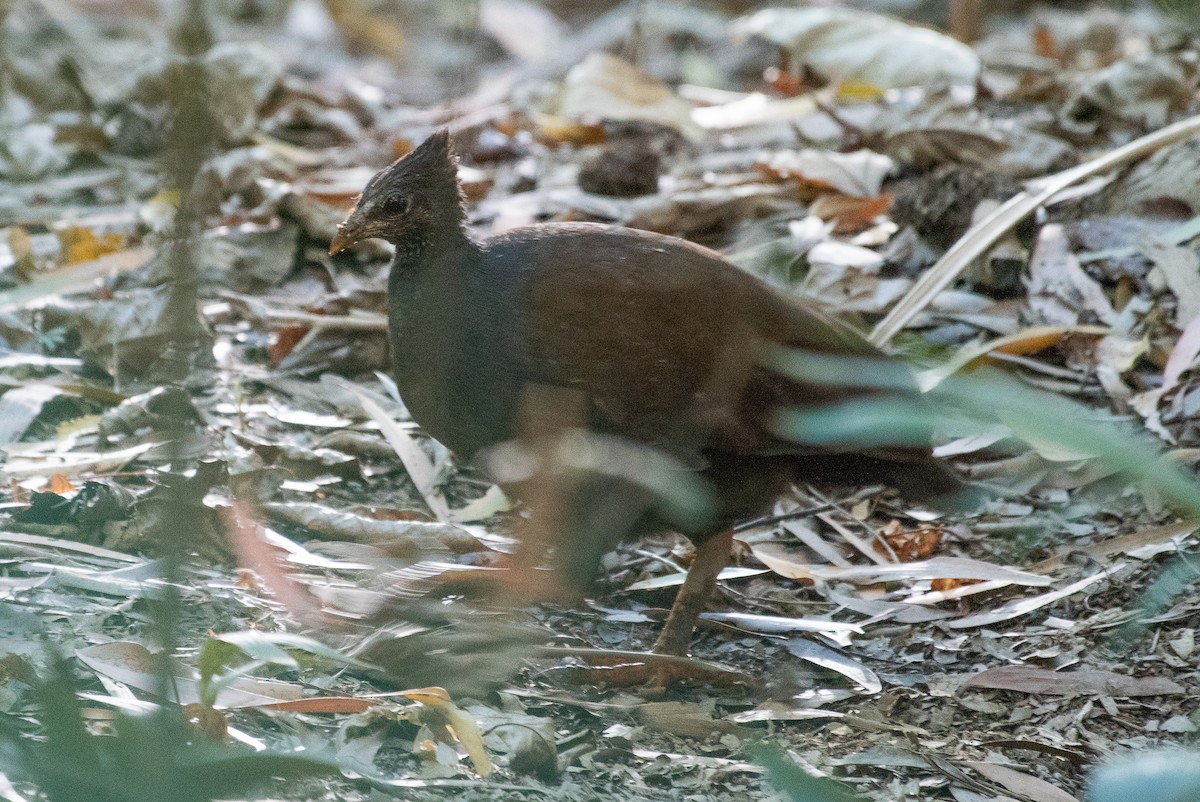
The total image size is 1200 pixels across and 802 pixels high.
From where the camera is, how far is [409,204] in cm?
364

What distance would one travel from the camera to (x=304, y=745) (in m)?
2.73

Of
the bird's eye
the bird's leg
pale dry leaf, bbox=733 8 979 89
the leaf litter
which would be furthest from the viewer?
pale dry leaf, bbox=733 8 979 89

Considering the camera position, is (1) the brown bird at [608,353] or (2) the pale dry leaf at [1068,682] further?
(1) the brown bird at [608,353]

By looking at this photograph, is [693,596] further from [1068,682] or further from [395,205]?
[395,205]

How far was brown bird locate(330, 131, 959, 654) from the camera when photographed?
3.38 m

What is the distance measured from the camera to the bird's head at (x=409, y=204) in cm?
364

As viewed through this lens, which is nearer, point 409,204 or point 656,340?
point 656,340

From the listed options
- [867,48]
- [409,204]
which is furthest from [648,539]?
[867,48]

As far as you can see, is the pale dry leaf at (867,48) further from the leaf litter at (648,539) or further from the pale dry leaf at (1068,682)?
the pale dry leaf at (1068,682)

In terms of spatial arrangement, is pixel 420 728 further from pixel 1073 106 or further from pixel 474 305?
pixel 1073 106

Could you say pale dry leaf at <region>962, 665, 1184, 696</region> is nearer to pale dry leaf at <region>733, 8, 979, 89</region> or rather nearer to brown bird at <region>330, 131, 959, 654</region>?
brown bird at <region>330, 131, 959, 654</region>

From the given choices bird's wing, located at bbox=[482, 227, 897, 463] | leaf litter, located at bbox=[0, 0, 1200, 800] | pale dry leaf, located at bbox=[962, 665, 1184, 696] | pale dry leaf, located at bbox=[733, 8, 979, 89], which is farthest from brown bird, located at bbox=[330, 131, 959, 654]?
pale dry leaf, located at bbox=[733, 8, 979, 89]

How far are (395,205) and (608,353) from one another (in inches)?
28.8

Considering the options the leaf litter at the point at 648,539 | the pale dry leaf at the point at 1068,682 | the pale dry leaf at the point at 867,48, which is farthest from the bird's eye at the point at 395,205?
the pale dry leaf at the point at 867,48
